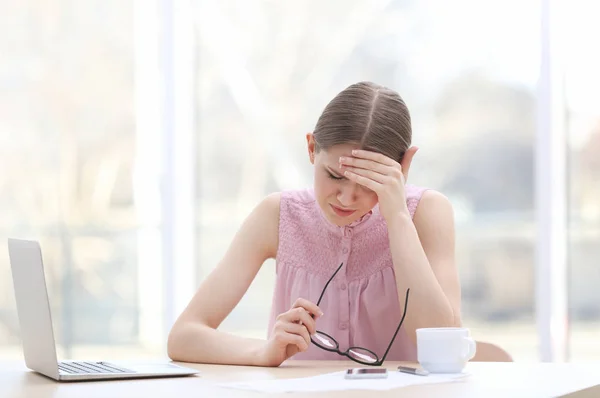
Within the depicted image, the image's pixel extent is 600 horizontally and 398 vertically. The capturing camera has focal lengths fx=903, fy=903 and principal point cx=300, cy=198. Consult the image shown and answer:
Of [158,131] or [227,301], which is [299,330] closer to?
[227,301]

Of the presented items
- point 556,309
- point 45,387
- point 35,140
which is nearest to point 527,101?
point 556,309

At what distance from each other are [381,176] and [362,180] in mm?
51

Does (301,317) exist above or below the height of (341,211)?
below

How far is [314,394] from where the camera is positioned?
4.34ft

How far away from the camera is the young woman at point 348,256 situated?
1936 millimetres

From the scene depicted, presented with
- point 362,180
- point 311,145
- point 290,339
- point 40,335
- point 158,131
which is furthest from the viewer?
point 158,131

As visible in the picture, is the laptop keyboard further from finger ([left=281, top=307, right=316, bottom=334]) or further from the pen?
the pen

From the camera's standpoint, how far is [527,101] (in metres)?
3.93

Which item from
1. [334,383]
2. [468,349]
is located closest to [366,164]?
[468,349]

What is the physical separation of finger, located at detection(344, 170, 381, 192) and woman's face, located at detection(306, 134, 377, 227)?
3 cm

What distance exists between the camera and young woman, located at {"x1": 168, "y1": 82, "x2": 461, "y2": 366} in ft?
6.35

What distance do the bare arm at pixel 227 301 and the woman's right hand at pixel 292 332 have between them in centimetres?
4

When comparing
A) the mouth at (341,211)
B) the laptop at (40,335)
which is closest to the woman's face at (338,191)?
the mouth at (341,211)

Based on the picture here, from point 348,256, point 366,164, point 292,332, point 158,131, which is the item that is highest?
point 158,131
